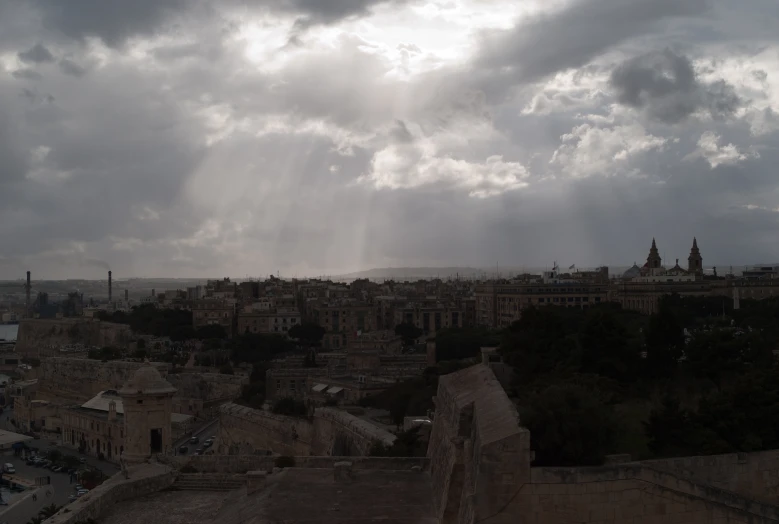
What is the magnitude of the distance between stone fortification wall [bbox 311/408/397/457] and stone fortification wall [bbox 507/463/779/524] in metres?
9.24

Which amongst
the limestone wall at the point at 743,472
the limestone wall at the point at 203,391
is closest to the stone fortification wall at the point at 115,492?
the limestone wall at the point at 743,472

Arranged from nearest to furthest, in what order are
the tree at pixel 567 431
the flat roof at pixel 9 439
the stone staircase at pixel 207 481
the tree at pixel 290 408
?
1. the tree at pixel 567 431
2. the stone staircase at pixel 207 481
3. the tree at pixel 290 408
4. the flat roof at pixel 9 439

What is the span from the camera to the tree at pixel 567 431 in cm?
749

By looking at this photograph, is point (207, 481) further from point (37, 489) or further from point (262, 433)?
point (37, 489)

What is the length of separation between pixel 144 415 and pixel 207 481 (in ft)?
4.94

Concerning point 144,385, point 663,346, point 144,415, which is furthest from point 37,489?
point 663,346

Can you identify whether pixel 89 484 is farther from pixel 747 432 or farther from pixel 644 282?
pixel 644 282

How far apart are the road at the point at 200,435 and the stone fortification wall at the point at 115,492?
519 inches

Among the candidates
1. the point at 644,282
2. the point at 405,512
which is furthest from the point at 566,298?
the point at 405,512

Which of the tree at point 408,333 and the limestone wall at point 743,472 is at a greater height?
the limestone wall at point 743,472

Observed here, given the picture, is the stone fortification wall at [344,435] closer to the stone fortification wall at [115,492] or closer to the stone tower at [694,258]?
the stone fortification wall at [115,492]

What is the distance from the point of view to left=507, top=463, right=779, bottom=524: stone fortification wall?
6.77 meters

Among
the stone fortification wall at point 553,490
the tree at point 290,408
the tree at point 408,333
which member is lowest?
the tree at point 290,408

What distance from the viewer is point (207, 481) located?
12.0m
